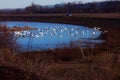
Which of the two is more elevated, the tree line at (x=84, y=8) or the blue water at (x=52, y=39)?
the blue water at (x=52, y=39)

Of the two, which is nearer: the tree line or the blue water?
the blue water

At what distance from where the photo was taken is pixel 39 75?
9.48 m

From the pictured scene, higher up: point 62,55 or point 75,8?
point 62,55

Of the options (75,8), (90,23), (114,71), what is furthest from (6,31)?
(75,8)

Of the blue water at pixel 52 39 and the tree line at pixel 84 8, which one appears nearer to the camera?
the blue water at pixel 52 39

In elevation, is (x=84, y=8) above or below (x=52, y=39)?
below

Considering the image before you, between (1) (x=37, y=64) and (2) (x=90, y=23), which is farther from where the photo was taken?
(2) (x=90, y=23)

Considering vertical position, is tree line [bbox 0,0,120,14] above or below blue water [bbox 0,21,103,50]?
below

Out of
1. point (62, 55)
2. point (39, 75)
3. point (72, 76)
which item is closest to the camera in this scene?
point (39, 75)

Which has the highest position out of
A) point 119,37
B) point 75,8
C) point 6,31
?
point 6,31

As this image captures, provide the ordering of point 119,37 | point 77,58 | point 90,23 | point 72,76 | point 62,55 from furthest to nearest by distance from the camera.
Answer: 1. point 90,23
2. point 119,37
3. point 62,55
4. point 77,58
5. point 72,76

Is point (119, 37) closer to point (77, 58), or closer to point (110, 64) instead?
point (77, 58)

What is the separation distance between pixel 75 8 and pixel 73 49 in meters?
137

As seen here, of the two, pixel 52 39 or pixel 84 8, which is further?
pixel 84 8
